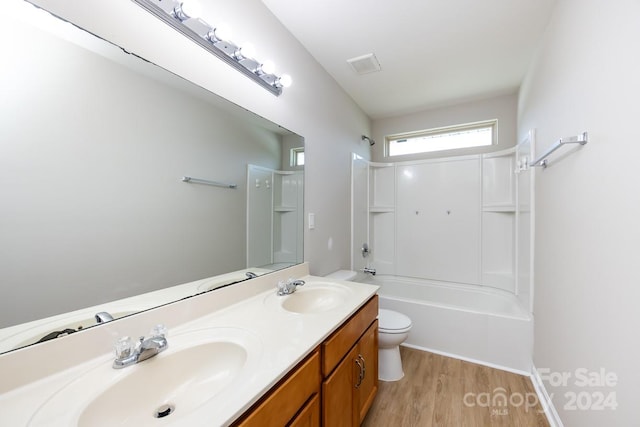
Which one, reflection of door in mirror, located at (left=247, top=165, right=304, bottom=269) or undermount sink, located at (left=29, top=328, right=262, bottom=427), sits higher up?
reflection of door in mirror, located at (left=247, top=165, right=304, bottom=269)

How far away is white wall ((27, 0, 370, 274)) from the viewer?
2.88ft

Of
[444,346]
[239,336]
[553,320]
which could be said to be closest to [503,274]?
[444,346]

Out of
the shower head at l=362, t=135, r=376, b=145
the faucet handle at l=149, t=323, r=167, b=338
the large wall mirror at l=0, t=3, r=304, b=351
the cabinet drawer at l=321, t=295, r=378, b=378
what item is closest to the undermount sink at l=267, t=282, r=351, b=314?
the cabinet drawer at l=321, t=295, r=378, b=378

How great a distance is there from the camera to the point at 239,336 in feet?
2.95

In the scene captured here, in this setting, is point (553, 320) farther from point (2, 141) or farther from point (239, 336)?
point (2, 141)

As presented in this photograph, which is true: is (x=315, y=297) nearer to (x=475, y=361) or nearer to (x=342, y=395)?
(x=342, y=395)

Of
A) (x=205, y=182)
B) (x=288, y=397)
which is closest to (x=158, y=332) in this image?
(x=288, y=397)

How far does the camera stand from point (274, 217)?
164 centimetres

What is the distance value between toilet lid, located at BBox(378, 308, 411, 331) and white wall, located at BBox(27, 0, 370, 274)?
1.95 feet

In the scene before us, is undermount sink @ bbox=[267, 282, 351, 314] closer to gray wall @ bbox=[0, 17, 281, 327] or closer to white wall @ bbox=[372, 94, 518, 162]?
gray wall @ bbox=[0, 17, 281, 327]

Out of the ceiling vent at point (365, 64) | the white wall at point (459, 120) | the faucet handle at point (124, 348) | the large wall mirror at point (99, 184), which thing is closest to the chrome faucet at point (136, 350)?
the faucet handle at point (124, 348)

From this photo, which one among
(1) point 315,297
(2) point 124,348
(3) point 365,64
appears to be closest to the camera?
(2) point 124,348

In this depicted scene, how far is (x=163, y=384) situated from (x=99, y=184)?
66cm

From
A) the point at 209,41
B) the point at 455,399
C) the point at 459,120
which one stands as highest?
the point at 459,120
